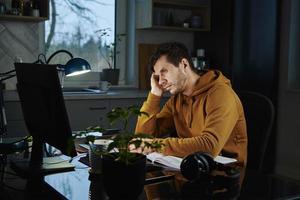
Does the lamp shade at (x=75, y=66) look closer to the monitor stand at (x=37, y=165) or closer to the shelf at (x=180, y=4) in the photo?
the monitor stand at (x=37, y=165)

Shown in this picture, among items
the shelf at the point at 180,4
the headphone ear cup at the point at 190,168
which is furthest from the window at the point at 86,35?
the headphone ear cup at the point at 190,168

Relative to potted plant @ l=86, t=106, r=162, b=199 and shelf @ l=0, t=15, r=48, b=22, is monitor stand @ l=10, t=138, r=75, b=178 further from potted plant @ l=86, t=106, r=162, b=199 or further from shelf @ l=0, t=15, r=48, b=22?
shelf @ l=0, t=15, r=48, b=22

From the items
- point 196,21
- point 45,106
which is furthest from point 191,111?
point 196,21

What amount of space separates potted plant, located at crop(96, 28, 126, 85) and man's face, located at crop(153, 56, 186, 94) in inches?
86.2

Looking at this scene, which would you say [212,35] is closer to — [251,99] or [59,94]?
[251,99]

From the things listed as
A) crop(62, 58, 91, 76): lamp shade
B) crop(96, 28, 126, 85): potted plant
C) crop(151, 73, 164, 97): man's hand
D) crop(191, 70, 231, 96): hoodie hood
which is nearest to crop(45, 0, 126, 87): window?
crop(96, 28, 126, 85): potted plant

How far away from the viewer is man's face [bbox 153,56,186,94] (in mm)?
2207

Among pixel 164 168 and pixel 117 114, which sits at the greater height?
pixel 117 114

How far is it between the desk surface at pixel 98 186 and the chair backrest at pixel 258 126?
1.32ft

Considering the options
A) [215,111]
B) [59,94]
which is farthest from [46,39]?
[59,94]

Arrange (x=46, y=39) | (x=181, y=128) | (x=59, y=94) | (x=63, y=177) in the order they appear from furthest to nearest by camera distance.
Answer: (x=46, y=39)
(x=181, y=128)
(x=63, y=177)
(x=59, y=94)

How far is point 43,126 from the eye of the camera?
1.52 meters

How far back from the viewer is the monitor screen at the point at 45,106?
1366mm

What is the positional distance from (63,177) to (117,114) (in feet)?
1.23
